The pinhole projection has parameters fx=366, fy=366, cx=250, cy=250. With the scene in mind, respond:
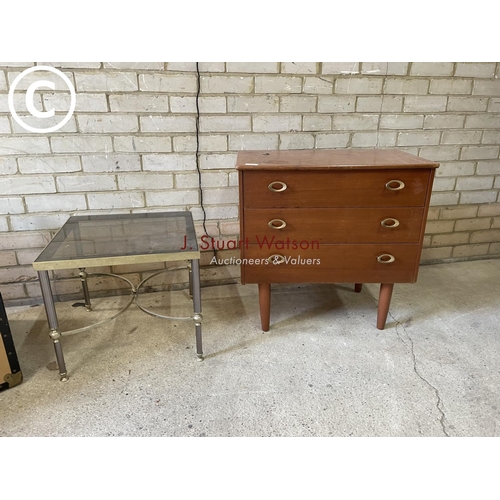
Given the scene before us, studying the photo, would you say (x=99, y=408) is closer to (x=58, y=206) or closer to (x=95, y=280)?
(x=95, y=280)

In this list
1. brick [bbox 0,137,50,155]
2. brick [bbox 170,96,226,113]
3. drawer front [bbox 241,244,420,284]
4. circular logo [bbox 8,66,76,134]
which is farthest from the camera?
brick [bbox 170,96,226,113]

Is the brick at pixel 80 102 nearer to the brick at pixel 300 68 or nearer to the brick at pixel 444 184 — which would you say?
the brick at pixel 300 68

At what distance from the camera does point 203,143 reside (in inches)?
88.9

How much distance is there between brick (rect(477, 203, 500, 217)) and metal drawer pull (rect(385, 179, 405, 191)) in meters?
1.59

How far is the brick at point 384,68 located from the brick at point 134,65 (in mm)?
1244

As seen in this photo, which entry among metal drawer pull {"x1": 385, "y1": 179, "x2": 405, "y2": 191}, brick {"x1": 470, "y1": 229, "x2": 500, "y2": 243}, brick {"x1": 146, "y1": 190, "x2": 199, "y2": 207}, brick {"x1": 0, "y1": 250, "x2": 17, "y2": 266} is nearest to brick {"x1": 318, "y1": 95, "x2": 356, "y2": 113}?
metal drawer pull {"x1": 385, "y1": 179, "x2": 405, "y2": 191}

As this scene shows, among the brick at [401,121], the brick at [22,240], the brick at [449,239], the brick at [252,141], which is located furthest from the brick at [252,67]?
the brick at [449,239]

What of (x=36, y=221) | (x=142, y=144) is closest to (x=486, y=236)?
(x=142, y=144)

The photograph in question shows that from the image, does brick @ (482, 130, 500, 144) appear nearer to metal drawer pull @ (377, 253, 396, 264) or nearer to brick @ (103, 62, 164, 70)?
metal drawer pull @ (377, 253, 396, 264)

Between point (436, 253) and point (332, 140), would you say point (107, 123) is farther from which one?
point (436, 253)

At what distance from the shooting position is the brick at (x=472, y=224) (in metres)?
2.87

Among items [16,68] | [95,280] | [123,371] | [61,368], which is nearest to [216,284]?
[95,280]

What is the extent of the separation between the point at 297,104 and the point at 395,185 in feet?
3.00

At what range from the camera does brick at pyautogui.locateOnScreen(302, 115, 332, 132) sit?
2.32 metres
